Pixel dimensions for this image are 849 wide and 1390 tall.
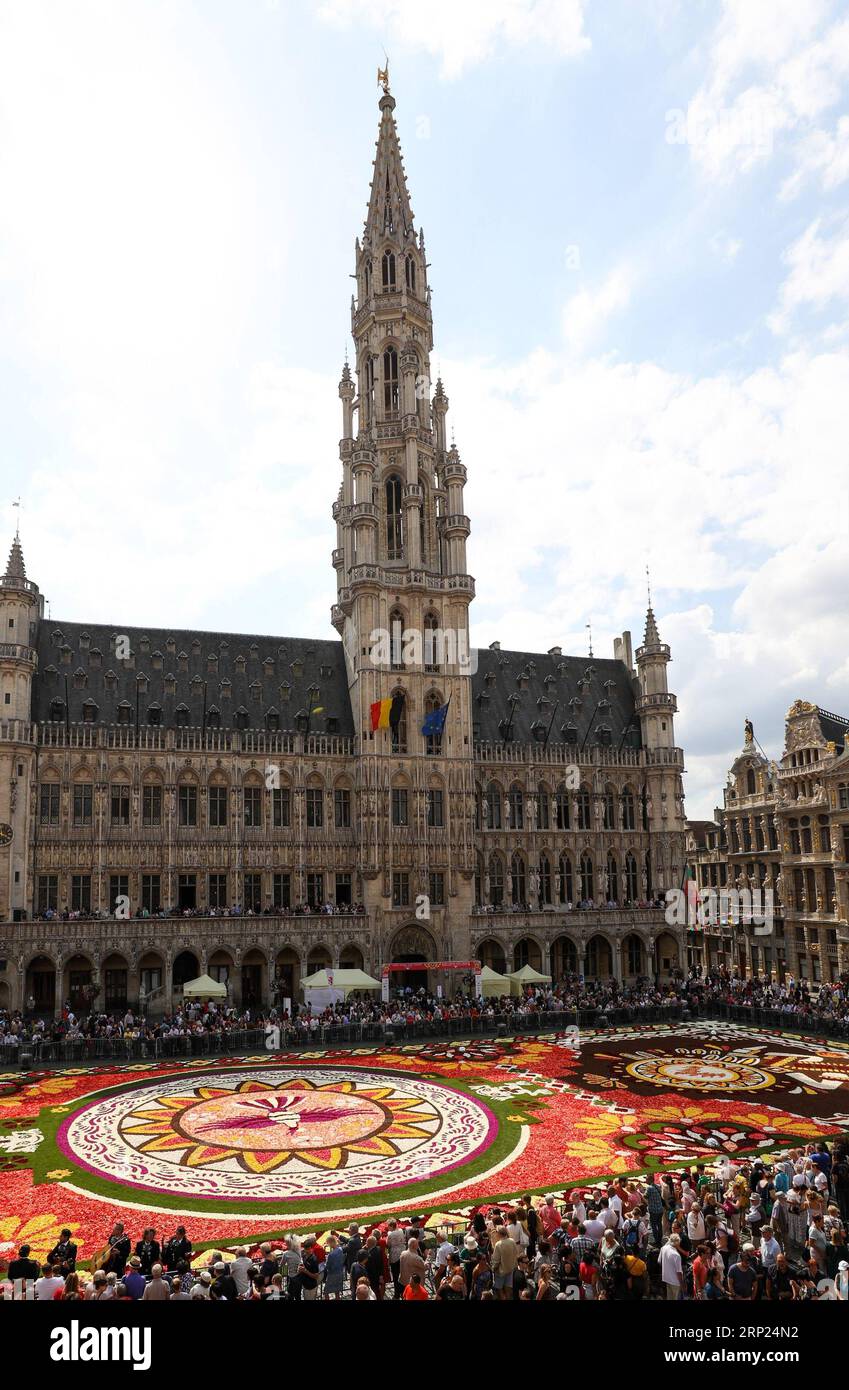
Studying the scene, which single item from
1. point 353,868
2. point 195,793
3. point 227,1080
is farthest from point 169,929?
point 227,1080

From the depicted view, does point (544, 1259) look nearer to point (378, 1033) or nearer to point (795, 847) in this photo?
point (378, 1033)

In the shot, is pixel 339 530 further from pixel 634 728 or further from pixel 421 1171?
pixel 421 1171

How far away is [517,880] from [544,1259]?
51.2 metres

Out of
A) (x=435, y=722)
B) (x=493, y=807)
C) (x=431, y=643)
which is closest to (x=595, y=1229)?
(x=435, y=722)

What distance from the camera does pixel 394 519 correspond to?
69750 millimetres

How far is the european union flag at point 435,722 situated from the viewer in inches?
2438

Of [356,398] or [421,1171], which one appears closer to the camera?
[421,1171]

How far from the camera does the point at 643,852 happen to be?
71438mm

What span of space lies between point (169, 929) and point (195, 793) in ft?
30.3

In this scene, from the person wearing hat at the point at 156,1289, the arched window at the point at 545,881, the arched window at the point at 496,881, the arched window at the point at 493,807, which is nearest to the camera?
the person wearing hat at the point at 156,1289

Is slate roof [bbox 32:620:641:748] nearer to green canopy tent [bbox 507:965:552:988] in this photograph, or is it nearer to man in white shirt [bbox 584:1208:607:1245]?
A: green canopy tent [bbox 507:965:552:988]

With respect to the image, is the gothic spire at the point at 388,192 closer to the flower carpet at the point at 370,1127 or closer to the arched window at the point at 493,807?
the arched window at the point at 493,807

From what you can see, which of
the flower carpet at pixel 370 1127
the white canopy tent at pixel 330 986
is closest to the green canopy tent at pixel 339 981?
the white canopy tent at pixel 330 986

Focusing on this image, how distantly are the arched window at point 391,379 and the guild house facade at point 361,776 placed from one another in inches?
13.5
